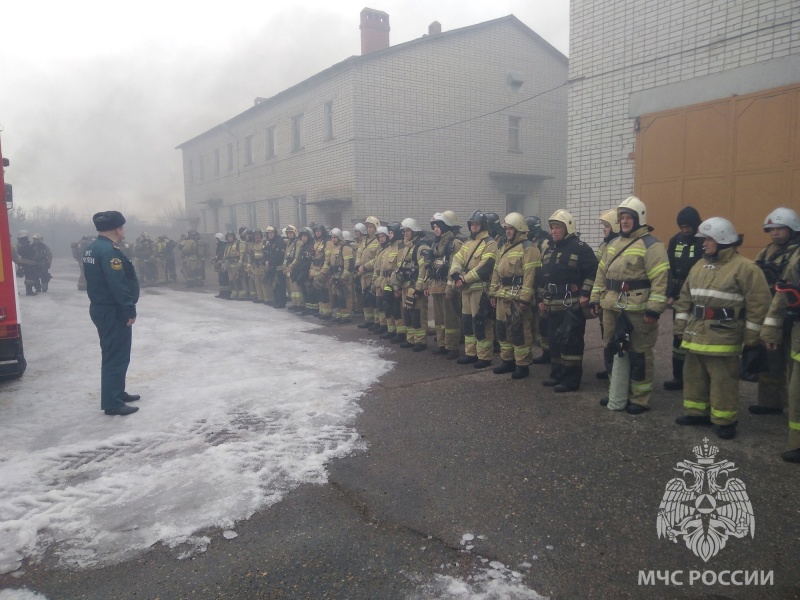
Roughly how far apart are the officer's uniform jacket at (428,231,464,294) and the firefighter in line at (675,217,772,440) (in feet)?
11.8

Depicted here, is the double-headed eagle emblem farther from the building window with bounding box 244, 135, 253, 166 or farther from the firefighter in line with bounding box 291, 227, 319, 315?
the building window with bounding box 244, 135, 253, 166

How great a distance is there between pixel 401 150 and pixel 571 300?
472 inches

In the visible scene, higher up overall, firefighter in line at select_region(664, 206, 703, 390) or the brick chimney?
the brick chimney

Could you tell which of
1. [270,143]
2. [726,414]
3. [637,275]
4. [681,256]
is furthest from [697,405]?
[270,143]

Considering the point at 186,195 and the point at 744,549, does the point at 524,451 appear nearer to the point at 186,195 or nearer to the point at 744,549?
the point at 744,549

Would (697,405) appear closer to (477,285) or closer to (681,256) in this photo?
(681,256)

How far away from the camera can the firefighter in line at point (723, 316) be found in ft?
14.0

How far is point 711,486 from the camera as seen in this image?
3.67m

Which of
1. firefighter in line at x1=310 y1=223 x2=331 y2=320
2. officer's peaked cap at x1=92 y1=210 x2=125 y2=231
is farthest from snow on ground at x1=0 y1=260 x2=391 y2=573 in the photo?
firefighter in line at x1=310 y1=223 x2=331 y2=320

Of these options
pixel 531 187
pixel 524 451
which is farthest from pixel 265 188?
pixel 524 451

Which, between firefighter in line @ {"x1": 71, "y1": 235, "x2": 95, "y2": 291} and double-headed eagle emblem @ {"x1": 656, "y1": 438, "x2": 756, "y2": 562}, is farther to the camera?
firefighter in line @ {"x1": 71, "y1": 235, "x2": 95, "y2": 291}

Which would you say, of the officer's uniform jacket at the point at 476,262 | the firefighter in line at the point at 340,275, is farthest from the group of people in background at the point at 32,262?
the officer's uniform jacket at the point at 476,262

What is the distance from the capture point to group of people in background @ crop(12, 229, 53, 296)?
1641 cm

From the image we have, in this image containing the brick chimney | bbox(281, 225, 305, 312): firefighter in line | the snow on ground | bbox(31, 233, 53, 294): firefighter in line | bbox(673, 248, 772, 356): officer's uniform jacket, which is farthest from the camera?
the brick chimney
